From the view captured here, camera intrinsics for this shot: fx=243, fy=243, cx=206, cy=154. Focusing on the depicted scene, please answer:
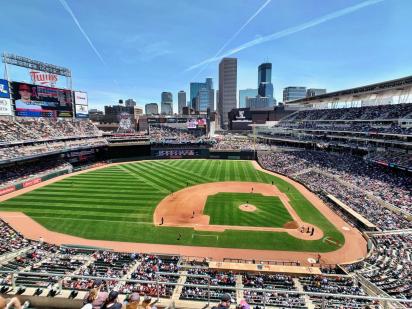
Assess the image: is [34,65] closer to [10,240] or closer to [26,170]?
[26,170]

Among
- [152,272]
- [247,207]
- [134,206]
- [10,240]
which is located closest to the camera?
[152,272]

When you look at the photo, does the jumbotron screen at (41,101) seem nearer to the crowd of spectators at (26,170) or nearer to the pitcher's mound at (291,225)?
the crowd of spectators at (26,170)

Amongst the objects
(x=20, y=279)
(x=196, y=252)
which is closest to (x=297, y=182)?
(x=196, y=252)

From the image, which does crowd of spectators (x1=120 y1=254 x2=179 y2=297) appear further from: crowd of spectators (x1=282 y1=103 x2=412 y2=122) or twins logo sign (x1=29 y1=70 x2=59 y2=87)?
twins logo sign (x1=29 y1=70 x2=59 y2=87)

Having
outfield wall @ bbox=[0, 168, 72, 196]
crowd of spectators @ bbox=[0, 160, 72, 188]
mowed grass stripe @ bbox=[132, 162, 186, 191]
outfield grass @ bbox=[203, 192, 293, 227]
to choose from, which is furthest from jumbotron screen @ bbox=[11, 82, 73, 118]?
outfield grass @ bbox=[203, 192, 293, 227]

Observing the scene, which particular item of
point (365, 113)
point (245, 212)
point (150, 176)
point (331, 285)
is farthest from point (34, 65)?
point (365, 113)

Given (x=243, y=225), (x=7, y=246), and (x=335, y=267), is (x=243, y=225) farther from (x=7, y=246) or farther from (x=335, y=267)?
(x=7, y=246)
